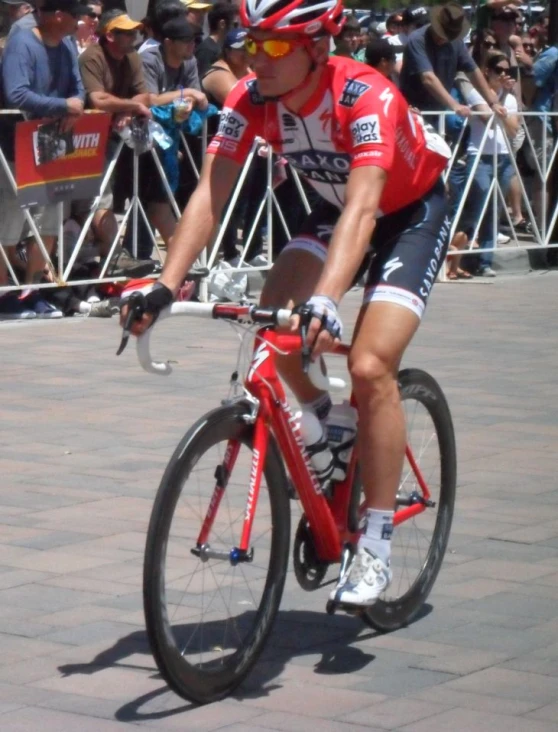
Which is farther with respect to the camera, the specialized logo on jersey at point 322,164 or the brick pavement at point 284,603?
the specialized logo on jersey at point 322,164

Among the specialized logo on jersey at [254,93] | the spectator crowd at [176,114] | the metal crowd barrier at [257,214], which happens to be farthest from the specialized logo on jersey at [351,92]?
the metal crowd barrier at [257,214]

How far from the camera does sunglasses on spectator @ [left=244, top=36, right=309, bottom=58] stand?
4207mm

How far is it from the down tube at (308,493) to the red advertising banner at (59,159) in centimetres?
611

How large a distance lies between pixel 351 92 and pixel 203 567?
4.50 ft

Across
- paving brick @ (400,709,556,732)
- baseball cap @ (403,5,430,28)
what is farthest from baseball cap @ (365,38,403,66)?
paving brick @ (400,709,556,732)

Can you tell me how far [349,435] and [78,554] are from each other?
1305mm

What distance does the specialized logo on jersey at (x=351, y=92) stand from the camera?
426cm

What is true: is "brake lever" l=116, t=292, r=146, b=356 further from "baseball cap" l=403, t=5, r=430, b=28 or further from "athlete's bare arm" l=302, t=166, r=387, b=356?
"baseball cap" l=403, t=5, r=430, b=28

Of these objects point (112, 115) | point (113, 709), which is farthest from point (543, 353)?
point (113, 709)

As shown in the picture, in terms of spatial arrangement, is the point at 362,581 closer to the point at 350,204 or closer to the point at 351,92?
the point at 350,204

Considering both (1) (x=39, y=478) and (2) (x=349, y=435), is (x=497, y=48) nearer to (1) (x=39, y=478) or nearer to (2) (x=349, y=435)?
(1) (x=39, y=478)

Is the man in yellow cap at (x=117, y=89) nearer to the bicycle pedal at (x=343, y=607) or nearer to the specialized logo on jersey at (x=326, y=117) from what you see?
the specialized logo on jersey at (x=326, y=117)

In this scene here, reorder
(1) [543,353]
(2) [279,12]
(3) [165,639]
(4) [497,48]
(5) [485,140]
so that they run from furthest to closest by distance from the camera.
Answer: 1. (4) [497,48]
2. (5) [485,140]
3. (1) [543,353]
4. (2) [279,12]
5. (3) [165,639]

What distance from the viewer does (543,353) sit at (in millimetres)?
9742
